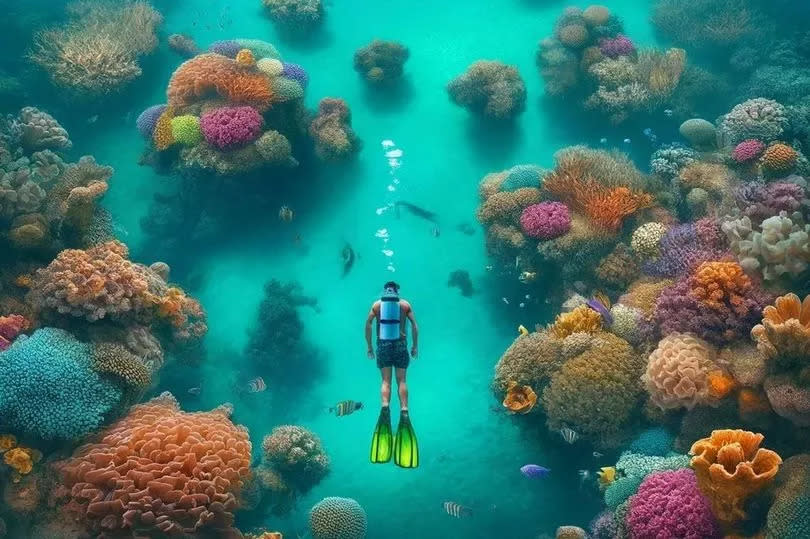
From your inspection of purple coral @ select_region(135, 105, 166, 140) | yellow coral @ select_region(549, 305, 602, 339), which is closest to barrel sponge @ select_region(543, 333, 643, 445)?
yellow coral @ select_region(549, 305, 602, 339)

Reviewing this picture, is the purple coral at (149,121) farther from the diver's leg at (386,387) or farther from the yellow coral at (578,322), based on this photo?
the yellow coral at (578,322)

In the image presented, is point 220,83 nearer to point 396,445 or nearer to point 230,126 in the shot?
point 230,126

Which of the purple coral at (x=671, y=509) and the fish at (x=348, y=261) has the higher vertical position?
the fish at (x=348, y=261)

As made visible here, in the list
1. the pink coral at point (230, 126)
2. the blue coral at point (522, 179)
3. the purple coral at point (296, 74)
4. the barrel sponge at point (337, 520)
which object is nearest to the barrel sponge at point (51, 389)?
the barrel sponge at point (337, 520)

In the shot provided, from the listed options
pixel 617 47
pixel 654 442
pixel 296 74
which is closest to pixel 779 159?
pixel 654 442

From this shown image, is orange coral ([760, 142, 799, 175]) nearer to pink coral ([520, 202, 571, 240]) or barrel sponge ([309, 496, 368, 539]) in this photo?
pink coral ([520, 202, 571, 240])

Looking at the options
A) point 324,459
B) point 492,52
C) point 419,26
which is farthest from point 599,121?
point 324,459
